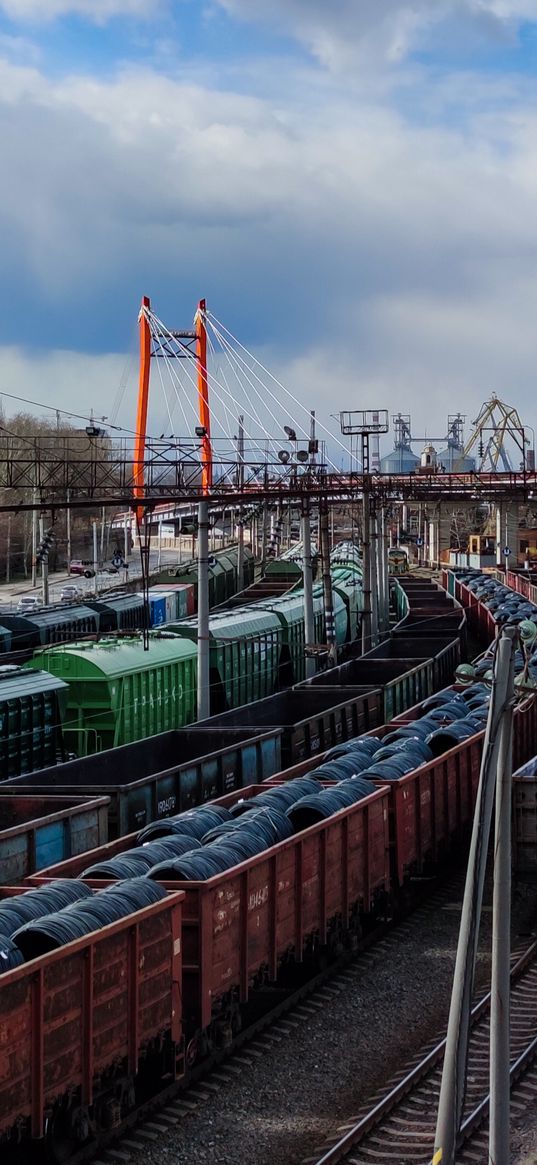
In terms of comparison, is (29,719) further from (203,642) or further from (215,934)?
(215,934)

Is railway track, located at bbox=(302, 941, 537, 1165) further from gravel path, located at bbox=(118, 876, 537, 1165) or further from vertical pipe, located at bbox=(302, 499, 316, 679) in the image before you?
vertical pipe, located at bbox=(302, 499, 316, 679)

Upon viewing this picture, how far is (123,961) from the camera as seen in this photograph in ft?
37.0

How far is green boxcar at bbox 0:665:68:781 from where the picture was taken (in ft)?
84.3

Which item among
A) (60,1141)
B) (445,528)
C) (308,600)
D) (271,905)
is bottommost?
(60,1141)

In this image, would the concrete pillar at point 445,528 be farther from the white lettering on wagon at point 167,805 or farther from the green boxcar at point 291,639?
the white lettering on wagon at point 167,805

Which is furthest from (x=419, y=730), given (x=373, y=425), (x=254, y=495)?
(x=373, y=425)

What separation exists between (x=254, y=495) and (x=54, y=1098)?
24084 millimetres

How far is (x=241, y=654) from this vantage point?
122ft

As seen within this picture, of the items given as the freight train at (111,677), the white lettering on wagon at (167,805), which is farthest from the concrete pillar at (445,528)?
the white lettering on wagon at (167,805)

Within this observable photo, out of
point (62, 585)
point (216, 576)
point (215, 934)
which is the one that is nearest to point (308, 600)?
point (215, 934)

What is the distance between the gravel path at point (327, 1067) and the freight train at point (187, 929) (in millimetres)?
537

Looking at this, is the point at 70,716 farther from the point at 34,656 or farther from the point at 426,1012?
the point at 426,1012

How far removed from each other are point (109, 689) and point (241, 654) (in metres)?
9.08

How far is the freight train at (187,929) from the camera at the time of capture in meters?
10.4
